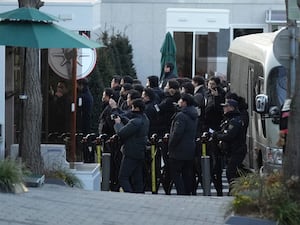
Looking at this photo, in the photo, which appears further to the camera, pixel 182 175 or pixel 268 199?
pixel 182 175

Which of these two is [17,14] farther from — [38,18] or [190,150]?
[190,150]

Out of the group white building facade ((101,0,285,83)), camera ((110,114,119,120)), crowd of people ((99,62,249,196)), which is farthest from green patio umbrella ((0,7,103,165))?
white building facade ((101,0,285,83))

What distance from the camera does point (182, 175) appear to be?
1552 centimetres

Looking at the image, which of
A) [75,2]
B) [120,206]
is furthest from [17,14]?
[75,2]

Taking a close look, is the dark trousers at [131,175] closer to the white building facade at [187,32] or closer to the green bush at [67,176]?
the green bush at [67,176]

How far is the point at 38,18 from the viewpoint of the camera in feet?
42.9

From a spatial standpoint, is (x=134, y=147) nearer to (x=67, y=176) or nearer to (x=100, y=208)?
(x=67, y=176)

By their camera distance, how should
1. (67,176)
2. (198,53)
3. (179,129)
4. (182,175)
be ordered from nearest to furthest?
1. (67,176)
2. (179,129)
3. (182,175)
4. (198,53)

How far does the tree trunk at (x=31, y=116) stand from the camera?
1358cm

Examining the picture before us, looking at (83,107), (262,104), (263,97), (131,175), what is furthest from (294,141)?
(83,107)

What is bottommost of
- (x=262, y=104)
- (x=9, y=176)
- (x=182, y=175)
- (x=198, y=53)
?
(x=182, y=175)

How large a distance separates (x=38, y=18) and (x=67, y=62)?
2.94m

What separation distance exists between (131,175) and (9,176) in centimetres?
346

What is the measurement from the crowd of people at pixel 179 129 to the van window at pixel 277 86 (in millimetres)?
642
